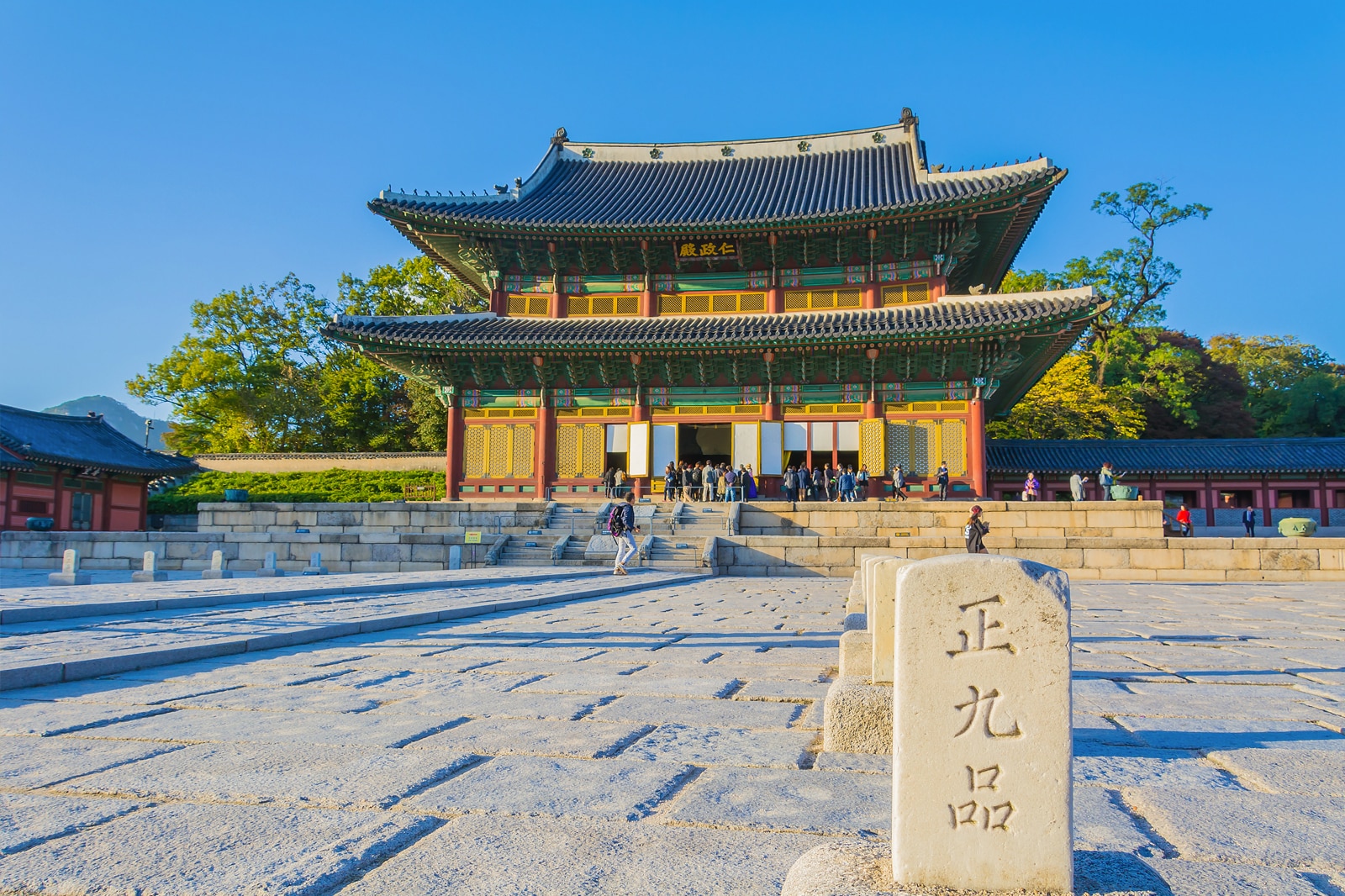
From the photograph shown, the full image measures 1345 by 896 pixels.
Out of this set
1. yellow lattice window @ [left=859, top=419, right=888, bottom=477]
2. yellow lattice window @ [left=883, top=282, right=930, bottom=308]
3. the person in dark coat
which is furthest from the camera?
yellow lattice window @ [left=883, top=282, right=930, bottom=308]

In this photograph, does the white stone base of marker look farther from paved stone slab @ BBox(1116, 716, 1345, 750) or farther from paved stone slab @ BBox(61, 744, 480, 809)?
paved stone slab @ BBox(1116, 716, 1345, 750)

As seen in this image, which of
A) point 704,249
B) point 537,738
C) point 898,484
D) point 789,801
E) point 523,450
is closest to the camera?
point 789,801

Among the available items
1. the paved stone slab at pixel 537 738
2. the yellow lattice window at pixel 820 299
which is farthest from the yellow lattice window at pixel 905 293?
the paved stone slab at pixel 537 738

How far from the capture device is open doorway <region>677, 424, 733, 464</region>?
27255 millimetres

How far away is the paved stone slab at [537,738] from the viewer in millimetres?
3279

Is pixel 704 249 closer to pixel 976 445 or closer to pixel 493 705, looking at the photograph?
pixel 976 445

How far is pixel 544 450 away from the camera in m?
24.2

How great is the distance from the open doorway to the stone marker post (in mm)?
24020

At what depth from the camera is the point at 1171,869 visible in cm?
209

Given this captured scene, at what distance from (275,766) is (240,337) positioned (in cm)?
4143

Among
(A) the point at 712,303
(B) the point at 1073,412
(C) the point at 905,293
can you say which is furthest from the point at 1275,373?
(A) the point at 712,303

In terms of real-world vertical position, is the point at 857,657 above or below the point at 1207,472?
below

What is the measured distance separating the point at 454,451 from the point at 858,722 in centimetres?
2231

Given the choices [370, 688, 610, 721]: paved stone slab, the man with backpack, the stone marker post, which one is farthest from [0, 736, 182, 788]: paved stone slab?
the man with backpack
